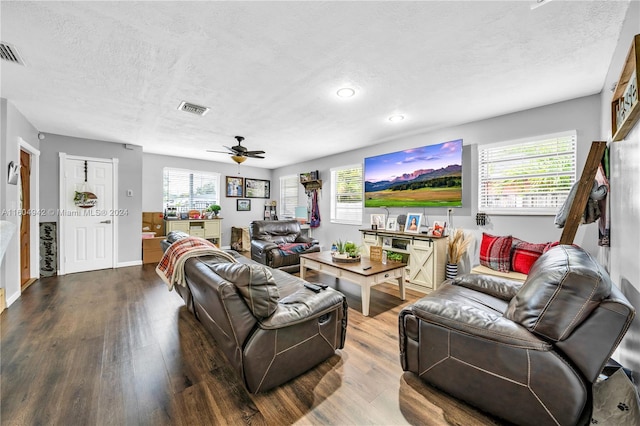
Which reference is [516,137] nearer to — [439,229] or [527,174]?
[527,174]

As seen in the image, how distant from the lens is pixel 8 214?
3105 mm

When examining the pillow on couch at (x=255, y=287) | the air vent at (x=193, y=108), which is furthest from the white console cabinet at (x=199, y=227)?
the pillow on couch at (x=255, y=287)

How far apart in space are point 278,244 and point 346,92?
3176 millimetres

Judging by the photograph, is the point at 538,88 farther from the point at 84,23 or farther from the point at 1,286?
the point at 1,286

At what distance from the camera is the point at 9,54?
2.18 metres

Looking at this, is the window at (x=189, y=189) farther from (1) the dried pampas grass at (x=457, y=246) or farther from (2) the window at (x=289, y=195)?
(1) the dried pampas grass at (x=457, y=246)

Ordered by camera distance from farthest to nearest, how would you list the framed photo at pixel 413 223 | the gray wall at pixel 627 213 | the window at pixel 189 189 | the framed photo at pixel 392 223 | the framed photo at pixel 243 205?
the framed photo at pixel 243 205, the window at pixel 189 189, the framed photo at pixel 392 223, the framed photo at pixel 413 223, the gray wall at pixel 627 213

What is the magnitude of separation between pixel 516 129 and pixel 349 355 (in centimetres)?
353

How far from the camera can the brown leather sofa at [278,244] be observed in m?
4.65

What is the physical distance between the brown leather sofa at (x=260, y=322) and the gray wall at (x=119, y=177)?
14.2 feet

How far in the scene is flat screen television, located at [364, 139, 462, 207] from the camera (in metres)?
3.91

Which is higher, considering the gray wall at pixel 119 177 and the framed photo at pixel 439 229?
the gray wall at pixel 119 177

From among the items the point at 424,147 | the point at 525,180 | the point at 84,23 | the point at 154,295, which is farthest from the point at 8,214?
the point at 525,180

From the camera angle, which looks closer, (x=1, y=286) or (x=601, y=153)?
(x=601, y=153)
